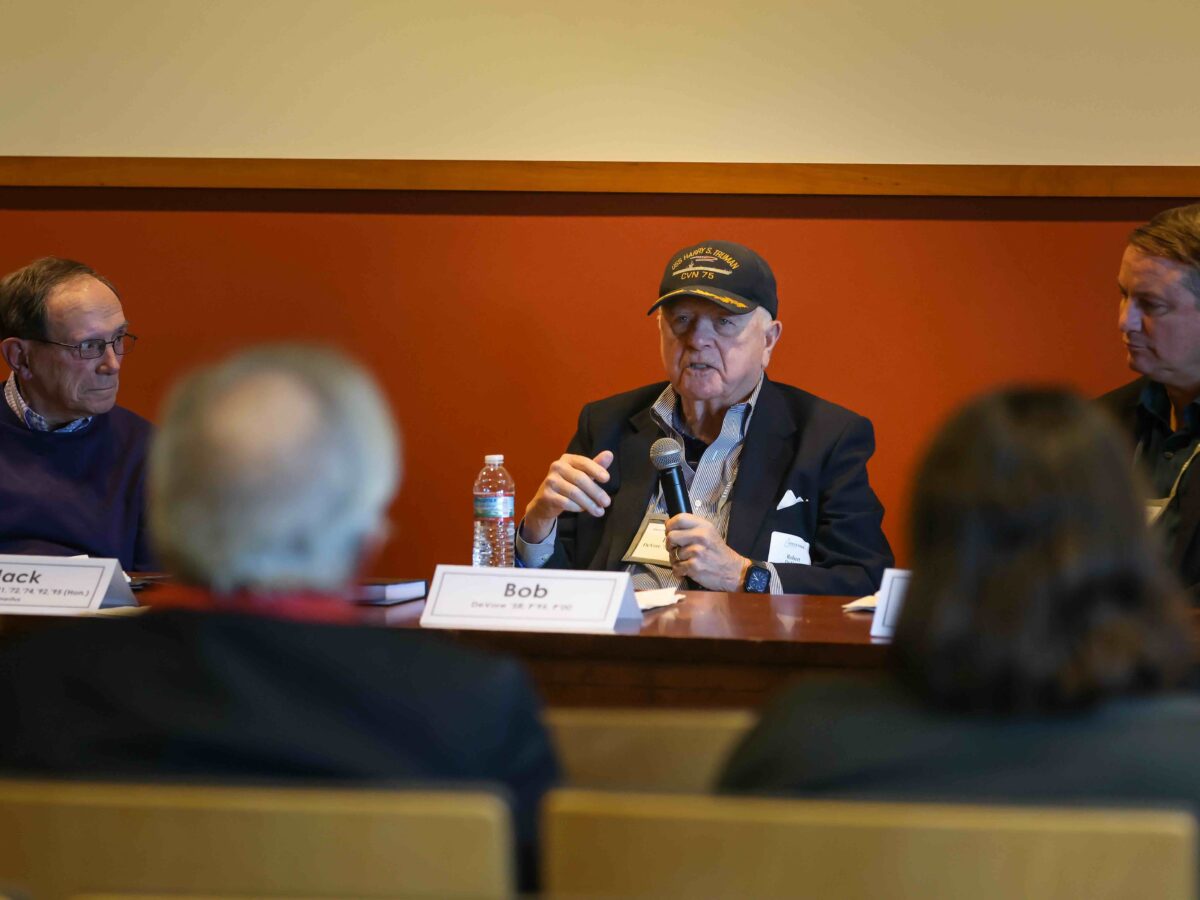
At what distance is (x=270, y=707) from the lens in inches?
40.9

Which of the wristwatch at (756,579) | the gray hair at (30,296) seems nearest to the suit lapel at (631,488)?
the wristwatch at (756,579)

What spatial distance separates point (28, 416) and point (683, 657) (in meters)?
1.84

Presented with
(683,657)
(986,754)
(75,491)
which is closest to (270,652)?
(986,754)

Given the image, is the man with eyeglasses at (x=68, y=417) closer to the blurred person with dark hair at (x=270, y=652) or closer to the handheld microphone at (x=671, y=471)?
the handheld microphone at (x=671, y=471)

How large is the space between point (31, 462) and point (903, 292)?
2.24 meters

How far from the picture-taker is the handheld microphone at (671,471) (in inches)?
104

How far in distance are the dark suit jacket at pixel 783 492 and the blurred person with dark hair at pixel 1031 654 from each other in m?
1.70

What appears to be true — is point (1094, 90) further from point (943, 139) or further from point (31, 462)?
point (31, 462)

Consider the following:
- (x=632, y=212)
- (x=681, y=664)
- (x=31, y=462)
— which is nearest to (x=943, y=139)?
(x=632, y=212)

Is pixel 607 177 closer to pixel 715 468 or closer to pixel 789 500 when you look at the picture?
pixel 715 468

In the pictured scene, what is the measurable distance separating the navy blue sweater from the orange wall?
2.35 ft

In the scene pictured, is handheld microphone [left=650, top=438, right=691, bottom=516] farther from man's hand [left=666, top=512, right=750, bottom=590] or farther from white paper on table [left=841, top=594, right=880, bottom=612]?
white paper on table [left=841, top=594, right=880, bottom=612]

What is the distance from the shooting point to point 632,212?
3.64 meters

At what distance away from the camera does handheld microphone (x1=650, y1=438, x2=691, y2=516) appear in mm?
2654
